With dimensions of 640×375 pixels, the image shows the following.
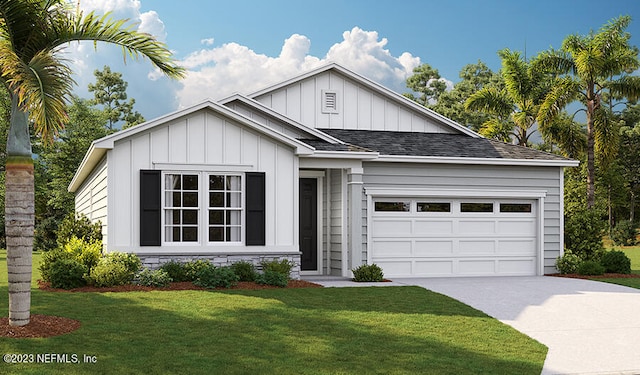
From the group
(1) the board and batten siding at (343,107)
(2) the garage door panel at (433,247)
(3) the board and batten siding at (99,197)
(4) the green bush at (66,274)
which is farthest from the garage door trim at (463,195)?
(4) the green bush at (66,274)

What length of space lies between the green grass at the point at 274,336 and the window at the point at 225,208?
2.18 meters

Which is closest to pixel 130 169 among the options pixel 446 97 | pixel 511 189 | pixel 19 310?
pixel 19 310

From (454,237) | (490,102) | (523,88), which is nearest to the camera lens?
(454,237)

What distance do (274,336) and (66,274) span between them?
19.4 feet

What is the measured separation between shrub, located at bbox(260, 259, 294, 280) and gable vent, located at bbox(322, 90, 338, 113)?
5.95 metres

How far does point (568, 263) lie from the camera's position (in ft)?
59.8

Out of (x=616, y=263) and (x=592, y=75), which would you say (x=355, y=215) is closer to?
(x=616, y=263)

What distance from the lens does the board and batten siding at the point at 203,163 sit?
47.3 feet

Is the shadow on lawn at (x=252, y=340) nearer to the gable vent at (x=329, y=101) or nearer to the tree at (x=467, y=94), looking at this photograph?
the gable vent at (x=329, y=101)

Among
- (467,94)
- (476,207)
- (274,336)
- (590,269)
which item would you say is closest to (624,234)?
(467,94)

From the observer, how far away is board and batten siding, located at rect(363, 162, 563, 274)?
17312 mm

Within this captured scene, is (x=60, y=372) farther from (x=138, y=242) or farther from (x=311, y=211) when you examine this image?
(x=311, y=211)

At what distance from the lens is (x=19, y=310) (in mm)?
9203

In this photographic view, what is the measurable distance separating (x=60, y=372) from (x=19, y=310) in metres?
2.06
